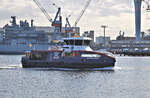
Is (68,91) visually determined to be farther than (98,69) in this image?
No

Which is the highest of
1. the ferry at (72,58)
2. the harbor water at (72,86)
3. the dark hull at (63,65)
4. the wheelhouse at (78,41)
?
the wheelhouse at (78,41)

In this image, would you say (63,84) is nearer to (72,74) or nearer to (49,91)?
(49,91)

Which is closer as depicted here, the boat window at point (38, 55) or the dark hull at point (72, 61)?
the dark hull at point (72, 61)

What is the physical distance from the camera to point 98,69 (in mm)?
64312

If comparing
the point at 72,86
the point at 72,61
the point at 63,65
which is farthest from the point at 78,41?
the point at 72,86

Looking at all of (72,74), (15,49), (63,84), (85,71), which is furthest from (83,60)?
(15,49)

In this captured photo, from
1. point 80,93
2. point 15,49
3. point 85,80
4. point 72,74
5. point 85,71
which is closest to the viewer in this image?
point 80,93

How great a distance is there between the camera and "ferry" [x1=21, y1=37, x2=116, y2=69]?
6319cm

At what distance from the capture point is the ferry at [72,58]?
63.2m

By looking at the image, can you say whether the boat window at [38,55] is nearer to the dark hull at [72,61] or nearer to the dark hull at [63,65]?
the dark hull at [72,61]

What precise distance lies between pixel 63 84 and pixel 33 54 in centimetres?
2066

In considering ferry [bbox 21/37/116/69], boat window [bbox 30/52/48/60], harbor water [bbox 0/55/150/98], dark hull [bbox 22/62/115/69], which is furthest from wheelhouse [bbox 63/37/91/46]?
harbor water [bbox 0/55/150/98]

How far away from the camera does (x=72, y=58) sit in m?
63.7

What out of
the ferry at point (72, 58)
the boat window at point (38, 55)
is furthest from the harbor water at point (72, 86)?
the boat window at point (38, 55)
